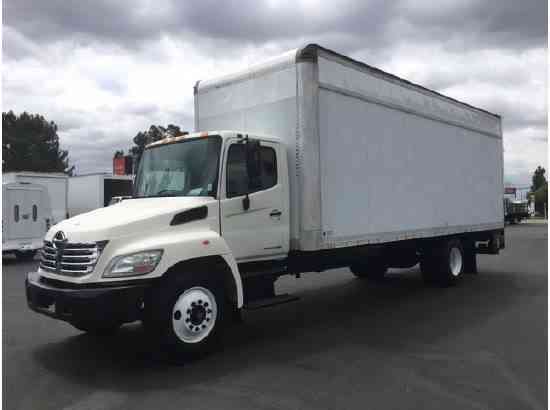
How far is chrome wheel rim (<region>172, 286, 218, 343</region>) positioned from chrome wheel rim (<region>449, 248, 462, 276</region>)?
21.9 ft

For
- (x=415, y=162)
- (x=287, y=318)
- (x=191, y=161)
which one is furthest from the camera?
(x=415, y=162)

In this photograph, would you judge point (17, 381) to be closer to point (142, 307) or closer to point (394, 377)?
point (142, 307)

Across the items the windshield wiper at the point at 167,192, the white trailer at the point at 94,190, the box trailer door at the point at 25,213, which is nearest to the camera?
the windshield wiper at the point at 167,192

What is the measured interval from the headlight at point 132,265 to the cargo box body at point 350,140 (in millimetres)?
2260

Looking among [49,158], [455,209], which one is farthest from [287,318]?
[49,158]

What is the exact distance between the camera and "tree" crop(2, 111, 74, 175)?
5159 cm

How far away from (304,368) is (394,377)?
3.04ft

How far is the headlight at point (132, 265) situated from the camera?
17.4 feet

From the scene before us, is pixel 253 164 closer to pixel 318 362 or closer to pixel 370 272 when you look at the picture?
pixel 318 362

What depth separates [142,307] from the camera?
18.0 feet

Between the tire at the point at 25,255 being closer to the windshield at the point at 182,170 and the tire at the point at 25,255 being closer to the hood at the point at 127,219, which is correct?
the windshield at the point at 182,170

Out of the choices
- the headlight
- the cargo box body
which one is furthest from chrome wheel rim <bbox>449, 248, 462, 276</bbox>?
the headlight

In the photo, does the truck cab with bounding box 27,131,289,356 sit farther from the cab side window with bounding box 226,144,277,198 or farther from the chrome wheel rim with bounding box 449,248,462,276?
the chrome wheel rim with bounding box 449,248,462,276

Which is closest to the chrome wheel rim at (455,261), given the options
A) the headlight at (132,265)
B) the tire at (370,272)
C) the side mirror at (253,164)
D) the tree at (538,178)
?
the tire at (370,272)
